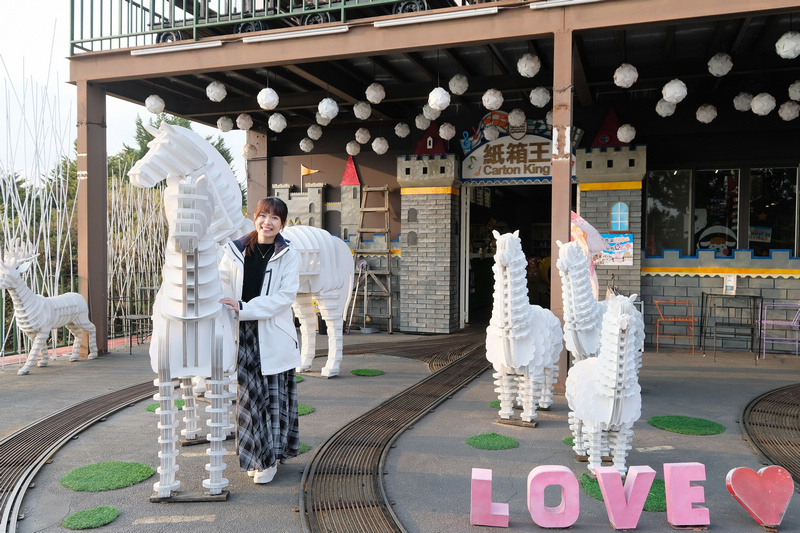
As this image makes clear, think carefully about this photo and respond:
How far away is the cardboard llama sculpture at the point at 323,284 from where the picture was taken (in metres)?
6.37

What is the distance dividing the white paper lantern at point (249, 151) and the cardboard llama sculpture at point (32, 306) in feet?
14.8

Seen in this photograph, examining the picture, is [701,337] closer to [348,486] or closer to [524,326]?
[524,326]

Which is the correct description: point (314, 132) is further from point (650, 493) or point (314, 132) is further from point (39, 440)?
point (650, 493)

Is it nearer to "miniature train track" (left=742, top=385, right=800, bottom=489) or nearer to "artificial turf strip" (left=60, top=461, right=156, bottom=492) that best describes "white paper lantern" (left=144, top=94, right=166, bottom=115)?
"artificial turf strip" (left=60, top=461, right=156, bottom=492)

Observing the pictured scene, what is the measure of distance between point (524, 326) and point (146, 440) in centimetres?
291

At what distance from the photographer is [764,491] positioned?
10.1ft

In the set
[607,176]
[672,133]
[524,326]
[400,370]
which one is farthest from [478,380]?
[672,133]

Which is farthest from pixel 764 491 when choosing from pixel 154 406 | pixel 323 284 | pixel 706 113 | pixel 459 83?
pixel 706 113

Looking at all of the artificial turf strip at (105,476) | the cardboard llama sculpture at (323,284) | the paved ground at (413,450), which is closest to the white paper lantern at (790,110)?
the paved ground at (413,450)

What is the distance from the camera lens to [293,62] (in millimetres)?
6965

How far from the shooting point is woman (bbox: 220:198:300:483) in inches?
136

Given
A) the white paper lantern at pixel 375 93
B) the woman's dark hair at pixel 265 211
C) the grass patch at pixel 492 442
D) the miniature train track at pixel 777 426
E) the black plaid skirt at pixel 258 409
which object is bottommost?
the miniature train track at pixel 777 426

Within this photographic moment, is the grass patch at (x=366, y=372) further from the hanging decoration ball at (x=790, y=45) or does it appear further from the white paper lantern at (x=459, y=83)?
the hanging decoration ball at (x=790, y=45)

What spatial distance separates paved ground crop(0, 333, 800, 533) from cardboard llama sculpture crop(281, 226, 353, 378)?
0.34 metres
